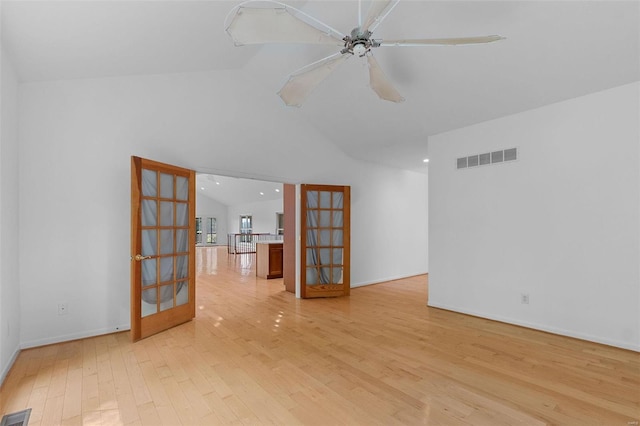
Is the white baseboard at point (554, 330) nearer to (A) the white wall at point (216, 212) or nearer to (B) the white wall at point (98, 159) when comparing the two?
(B) the white wall at point (98, 159)


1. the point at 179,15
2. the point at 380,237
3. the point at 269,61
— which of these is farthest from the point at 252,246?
the point at 179,15

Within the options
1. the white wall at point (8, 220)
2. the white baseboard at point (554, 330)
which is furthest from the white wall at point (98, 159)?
the white baseboard at point (554, 330)

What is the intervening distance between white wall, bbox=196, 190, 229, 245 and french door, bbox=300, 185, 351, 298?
47.1 ft

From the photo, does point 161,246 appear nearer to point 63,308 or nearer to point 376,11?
point 63,308

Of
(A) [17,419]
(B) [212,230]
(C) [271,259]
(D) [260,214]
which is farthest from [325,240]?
(B) [212,230]

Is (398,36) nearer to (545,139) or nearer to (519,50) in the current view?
(519,50)

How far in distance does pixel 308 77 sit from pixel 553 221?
3.25 metres

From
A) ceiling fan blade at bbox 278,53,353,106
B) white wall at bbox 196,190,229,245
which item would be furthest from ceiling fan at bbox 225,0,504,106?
white wall at bbox 196,190,229,245

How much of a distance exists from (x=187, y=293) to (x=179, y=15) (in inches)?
125

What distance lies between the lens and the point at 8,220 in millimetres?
2641

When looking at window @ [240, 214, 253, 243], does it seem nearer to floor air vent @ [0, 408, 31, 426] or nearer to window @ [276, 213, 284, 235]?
window @ [276, 213, 284, 235]

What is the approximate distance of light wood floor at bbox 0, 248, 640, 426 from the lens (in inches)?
78.4

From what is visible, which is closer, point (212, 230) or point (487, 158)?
point (487, 158)

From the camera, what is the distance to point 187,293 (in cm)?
398
